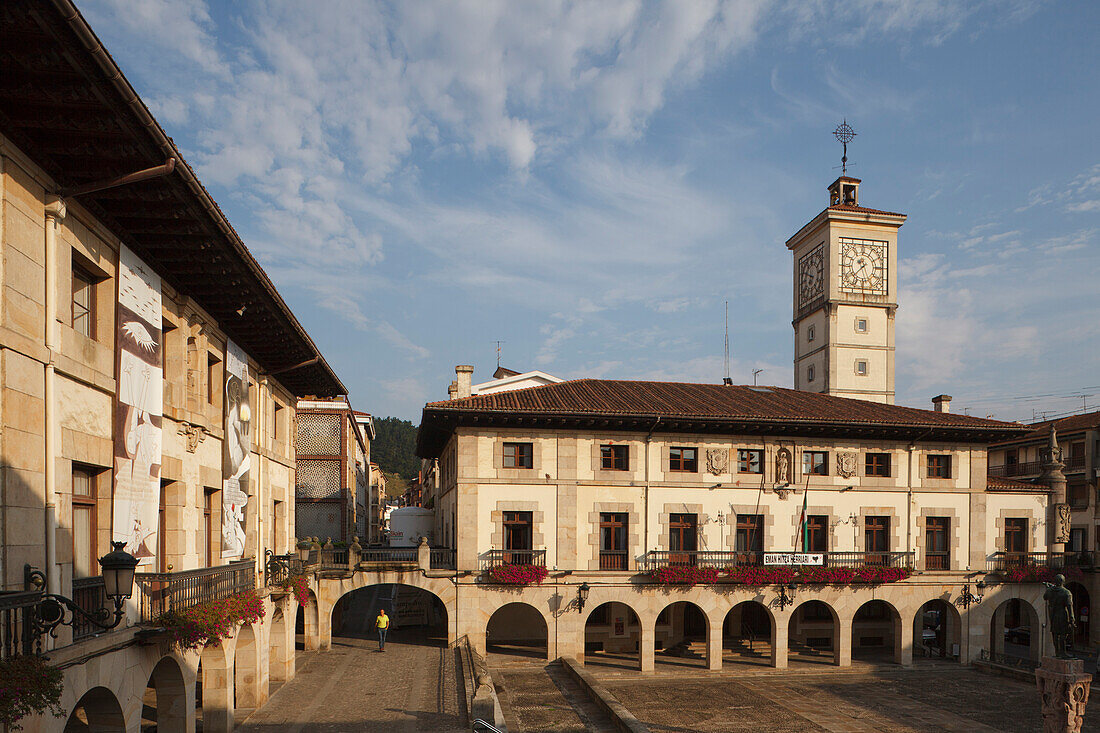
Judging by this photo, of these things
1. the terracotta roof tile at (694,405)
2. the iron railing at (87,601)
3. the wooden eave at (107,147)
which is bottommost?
the iron railing at (87,601)

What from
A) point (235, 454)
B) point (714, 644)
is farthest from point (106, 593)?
point (714, 644)

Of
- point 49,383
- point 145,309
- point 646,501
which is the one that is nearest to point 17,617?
point 49,383

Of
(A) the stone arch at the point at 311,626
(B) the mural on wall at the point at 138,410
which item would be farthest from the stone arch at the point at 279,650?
(B) the mural on wall at the point at 138,410

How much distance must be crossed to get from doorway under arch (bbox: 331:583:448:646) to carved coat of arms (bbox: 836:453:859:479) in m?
18.6

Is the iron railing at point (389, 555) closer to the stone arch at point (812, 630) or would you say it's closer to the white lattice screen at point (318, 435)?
the white lattice screen at point (318, 435)

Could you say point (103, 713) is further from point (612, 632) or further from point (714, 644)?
point (612, 632)

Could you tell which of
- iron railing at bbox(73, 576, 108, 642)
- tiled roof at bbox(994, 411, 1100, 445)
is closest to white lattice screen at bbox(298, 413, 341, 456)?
iron railing at bbox(73, 576, 108, 642)

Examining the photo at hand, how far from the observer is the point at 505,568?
30.4 meters

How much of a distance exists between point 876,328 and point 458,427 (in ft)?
107

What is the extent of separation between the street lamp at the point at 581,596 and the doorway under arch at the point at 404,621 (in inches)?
240

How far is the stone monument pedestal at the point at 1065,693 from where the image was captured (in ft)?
56.2

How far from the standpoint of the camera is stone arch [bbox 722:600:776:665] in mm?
34594

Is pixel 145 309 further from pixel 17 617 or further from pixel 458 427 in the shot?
pixel 458 427

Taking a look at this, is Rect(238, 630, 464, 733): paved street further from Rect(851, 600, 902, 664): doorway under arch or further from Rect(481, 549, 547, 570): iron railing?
Rect(851, 600, 902, 664): doorway under arch
